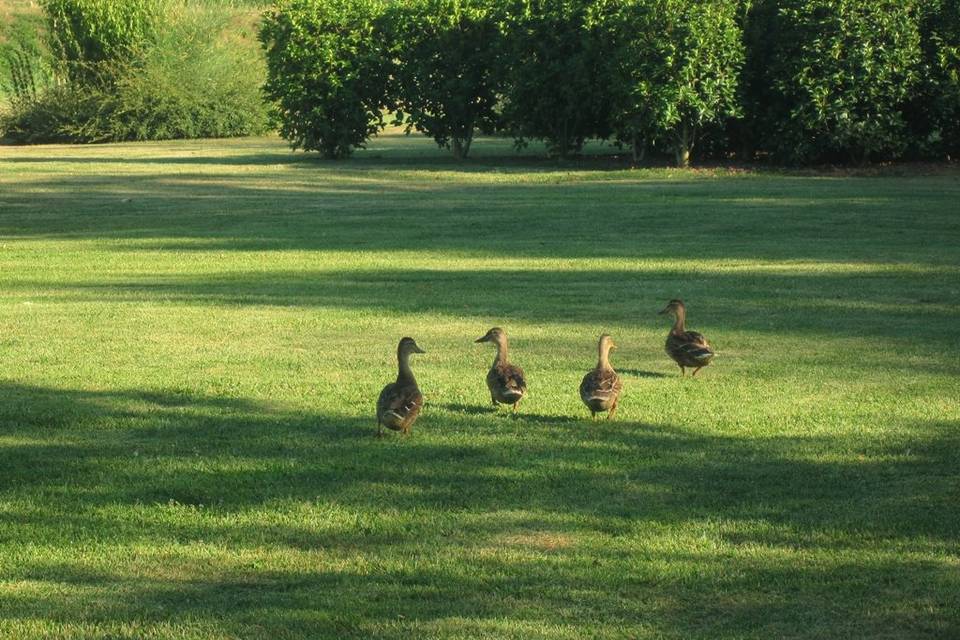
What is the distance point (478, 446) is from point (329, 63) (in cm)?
3354

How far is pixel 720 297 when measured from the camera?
15.7 metres

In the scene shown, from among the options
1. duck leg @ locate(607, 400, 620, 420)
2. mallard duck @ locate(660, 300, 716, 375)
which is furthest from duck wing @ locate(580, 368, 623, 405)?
mallard duck @ locate(660, 300, 716, 375)

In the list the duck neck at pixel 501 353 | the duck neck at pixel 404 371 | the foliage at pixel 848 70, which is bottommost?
the duck neck at pixel 501 353

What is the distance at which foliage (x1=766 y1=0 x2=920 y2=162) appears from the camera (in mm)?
33241

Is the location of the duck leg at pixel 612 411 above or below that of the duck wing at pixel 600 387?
below

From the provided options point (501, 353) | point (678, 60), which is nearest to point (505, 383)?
point (501, 353)

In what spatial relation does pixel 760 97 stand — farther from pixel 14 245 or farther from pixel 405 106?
pixel 14 245

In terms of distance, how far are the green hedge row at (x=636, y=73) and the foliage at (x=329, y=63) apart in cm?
5

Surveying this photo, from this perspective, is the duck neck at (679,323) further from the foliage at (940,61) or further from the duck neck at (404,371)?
the foliage at (940,61)

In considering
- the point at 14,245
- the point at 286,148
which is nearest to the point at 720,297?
the point at 14,245

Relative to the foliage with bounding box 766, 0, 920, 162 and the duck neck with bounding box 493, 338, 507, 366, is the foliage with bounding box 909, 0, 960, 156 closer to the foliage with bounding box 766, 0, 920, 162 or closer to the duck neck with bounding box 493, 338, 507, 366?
the foliage with bounding box 766, 0, 920, 162

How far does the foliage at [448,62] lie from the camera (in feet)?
133

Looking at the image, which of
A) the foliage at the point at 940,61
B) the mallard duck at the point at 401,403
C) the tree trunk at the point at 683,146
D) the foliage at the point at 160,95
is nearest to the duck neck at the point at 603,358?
the mallard duck at the point at 401,403

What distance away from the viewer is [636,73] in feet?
114
